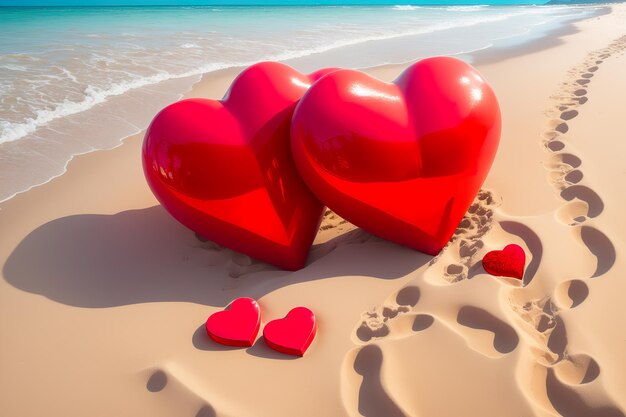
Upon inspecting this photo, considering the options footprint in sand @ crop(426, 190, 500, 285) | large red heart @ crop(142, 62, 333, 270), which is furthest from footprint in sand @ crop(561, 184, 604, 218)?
large red heart @ crop(142, 62, 333, 270)

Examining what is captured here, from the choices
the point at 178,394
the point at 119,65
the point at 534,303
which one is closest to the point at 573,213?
the point at 534,303

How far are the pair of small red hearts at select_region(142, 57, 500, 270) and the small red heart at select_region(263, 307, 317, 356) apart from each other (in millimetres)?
510

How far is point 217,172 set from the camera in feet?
8.38

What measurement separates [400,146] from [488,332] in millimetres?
995

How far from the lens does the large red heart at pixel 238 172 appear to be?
2562mm

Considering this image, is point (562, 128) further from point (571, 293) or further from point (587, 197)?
point (571, 293)

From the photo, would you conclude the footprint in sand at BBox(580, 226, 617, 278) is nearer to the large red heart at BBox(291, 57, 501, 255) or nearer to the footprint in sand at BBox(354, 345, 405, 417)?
the large red heart at BBox(291, 57, 501, 255)

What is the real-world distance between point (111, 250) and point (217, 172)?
92 cm

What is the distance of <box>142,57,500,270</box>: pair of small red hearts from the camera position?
2455 mm

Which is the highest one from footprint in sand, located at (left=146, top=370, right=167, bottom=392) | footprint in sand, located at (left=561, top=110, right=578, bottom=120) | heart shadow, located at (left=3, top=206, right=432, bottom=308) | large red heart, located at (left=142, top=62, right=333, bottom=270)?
large red heart, located at (left=142, top=62, right=333, bottom=270)

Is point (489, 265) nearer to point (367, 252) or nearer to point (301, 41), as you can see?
point (367, 252)

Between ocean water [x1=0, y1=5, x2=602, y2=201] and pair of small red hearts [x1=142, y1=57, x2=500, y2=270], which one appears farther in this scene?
ocean water [x1=0, y1=5, x2=602, y2=201]

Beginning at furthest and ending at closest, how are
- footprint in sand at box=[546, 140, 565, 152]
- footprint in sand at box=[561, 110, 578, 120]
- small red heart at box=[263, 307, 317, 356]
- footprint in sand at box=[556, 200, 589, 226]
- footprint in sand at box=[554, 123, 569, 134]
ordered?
footprint in sand at box=[561, 110, 578, 120] → footprint in sand at box=[554, 123, 569, 134] → footprint in sand at box=[546, 140, 565, 152] → footprint in sand at box=[556, 200, 589, 226] → small red heart at box=[263, 307, 317, 356]

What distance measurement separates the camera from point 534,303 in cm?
214
